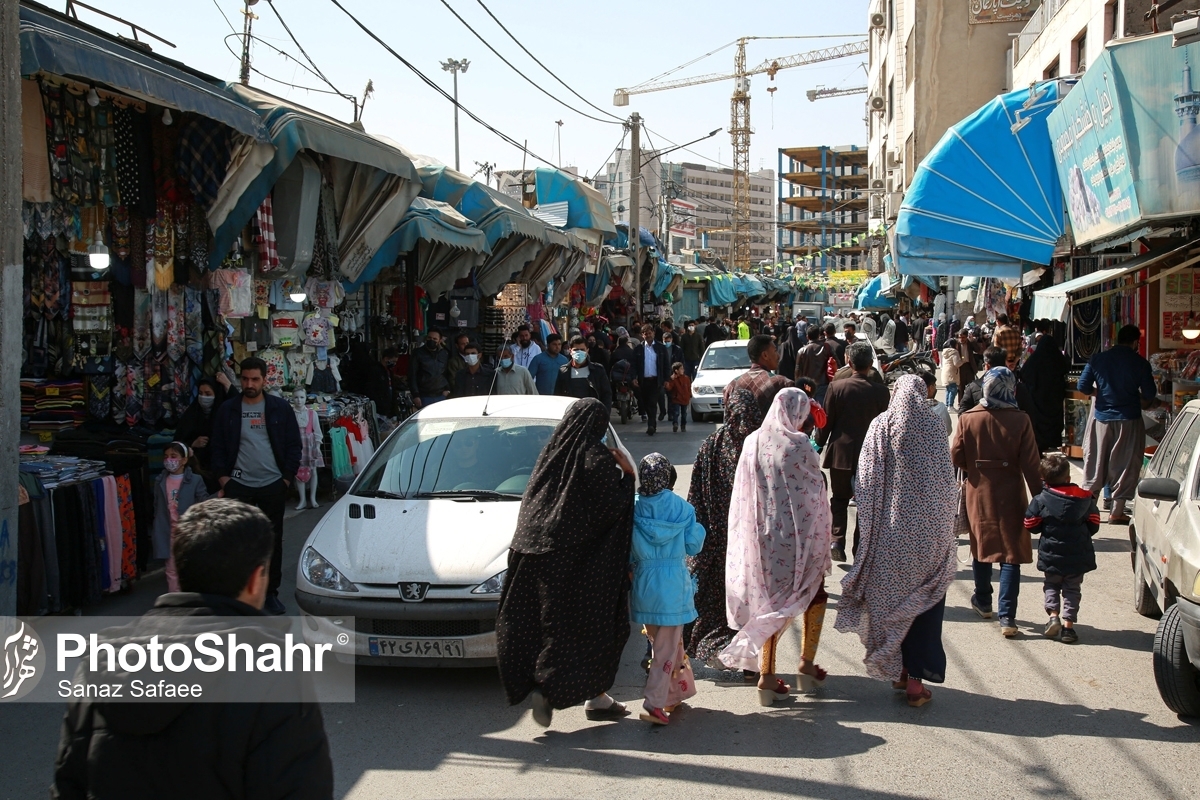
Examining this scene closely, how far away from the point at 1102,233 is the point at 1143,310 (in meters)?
3.47

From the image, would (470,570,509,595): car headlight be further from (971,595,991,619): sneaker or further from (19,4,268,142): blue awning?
(19,4,268,142): blue awning

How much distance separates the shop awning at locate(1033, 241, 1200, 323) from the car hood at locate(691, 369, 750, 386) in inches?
321

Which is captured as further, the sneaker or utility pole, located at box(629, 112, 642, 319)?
utility pole, located at box(629, 112, 642, 319)

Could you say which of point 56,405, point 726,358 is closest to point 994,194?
point 56,405

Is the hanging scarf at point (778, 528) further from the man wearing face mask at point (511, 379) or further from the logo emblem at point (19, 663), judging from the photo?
the man wearing face mask at point (511, 379)

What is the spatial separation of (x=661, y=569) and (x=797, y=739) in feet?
3.37

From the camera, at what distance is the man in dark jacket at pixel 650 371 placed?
18.5 meters

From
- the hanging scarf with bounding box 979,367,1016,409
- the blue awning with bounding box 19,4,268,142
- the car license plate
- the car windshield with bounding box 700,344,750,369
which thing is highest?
the blue awning with bounding box 19,4,268,142

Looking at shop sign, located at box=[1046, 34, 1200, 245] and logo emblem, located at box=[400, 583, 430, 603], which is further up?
shop sign, located at box=[1046, 34, 1200, 245]

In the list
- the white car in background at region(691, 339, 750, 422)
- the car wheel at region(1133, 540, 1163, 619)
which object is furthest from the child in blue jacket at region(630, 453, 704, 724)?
the white car in background at region(691, 339, 750, 422)

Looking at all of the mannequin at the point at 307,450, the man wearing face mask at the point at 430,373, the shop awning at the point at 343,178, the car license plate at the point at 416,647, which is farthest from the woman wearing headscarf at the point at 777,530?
the man wearing face mask at the point at 430,373

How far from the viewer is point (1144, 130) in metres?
8.43

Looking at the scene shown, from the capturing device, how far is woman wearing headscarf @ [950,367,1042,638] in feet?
22.2

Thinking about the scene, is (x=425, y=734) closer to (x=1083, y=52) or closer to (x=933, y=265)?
(x=933, y=265)
